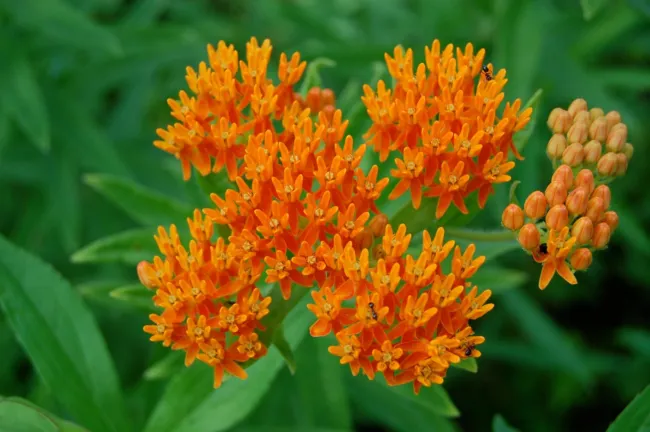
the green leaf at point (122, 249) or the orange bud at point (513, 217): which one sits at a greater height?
the orange bud at point (513, 217)

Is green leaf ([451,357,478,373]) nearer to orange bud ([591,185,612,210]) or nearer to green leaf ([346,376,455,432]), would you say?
orange bud ([591,185,612,210])

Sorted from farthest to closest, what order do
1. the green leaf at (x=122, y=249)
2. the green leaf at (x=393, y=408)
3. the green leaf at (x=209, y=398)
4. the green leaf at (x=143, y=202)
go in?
the green leaf at (x=393, y=408) < the green leaf at (x=143, y=202) < the green leaf at (x=122, y=249) < the green leaf at (x=209, y=398)

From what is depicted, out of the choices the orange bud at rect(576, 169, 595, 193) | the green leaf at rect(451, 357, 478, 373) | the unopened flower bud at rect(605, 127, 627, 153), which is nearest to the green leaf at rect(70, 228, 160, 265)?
the green leaf at rect(451, 357, 478, 373)

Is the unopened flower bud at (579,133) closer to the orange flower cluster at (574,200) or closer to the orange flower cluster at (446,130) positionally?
the orange flower cluster at (574,200)

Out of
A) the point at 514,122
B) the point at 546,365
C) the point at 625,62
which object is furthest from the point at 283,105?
the point at 625,62

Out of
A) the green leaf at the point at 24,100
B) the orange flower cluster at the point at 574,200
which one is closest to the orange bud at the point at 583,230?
the orange flower cluster at the point at 574,200

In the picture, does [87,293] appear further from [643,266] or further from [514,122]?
[643,266]
